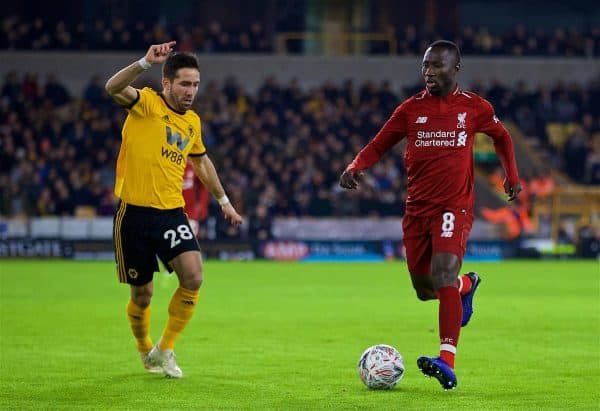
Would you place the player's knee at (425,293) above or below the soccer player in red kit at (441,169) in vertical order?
below

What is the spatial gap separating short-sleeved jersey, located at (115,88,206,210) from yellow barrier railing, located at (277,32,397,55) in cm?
3082

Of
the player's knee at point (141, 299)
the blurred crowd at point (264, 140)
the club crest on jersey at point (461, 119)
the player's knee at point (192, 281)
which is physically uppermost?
the club crest on jersey at point (461, 119)

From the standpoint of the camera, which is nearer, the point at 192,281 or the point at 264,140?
the point at 192,281

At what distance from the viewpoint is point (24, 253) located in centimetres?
2870

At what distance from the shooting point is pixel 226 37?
→ 126 ft

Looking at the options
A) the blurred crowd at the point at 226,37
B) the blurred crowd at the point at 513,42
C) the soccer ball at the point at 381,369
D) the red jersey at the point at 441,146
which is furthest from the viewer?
the blurred crowd at the point at 513,42

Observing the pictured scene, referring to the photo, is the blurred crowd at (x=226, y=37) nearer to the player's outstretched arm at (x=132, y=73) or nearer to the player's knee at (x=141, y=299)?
the player's knee at (x=141, y=299)

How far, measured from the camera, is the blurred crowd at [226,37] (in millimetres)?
37406

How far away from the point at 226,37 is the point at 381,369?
3062 centimetres

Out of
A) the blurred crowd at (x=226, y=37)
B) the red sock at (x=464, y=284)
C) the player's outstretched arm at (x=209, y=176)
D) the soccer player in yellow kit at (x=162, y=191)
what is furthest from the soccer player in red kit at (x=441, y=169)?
the blurred crowd at (x=226, y=37)

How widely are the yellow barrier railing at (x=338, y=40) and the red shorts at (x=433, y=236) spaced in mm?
31125

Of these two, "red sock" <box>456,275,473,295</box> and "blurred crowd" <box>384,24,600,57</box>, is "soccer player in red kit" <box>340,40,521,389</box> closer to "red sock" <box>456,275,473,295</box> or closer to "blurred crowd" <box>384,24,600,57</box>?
"red sock" <box>456,275,473,295</box>

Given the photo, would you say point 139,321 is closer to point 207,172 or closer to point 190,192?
point 207,172

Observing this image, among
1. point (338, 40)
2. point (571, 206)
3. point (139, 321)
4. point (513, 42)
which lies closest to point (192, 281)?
point (139, 321)
